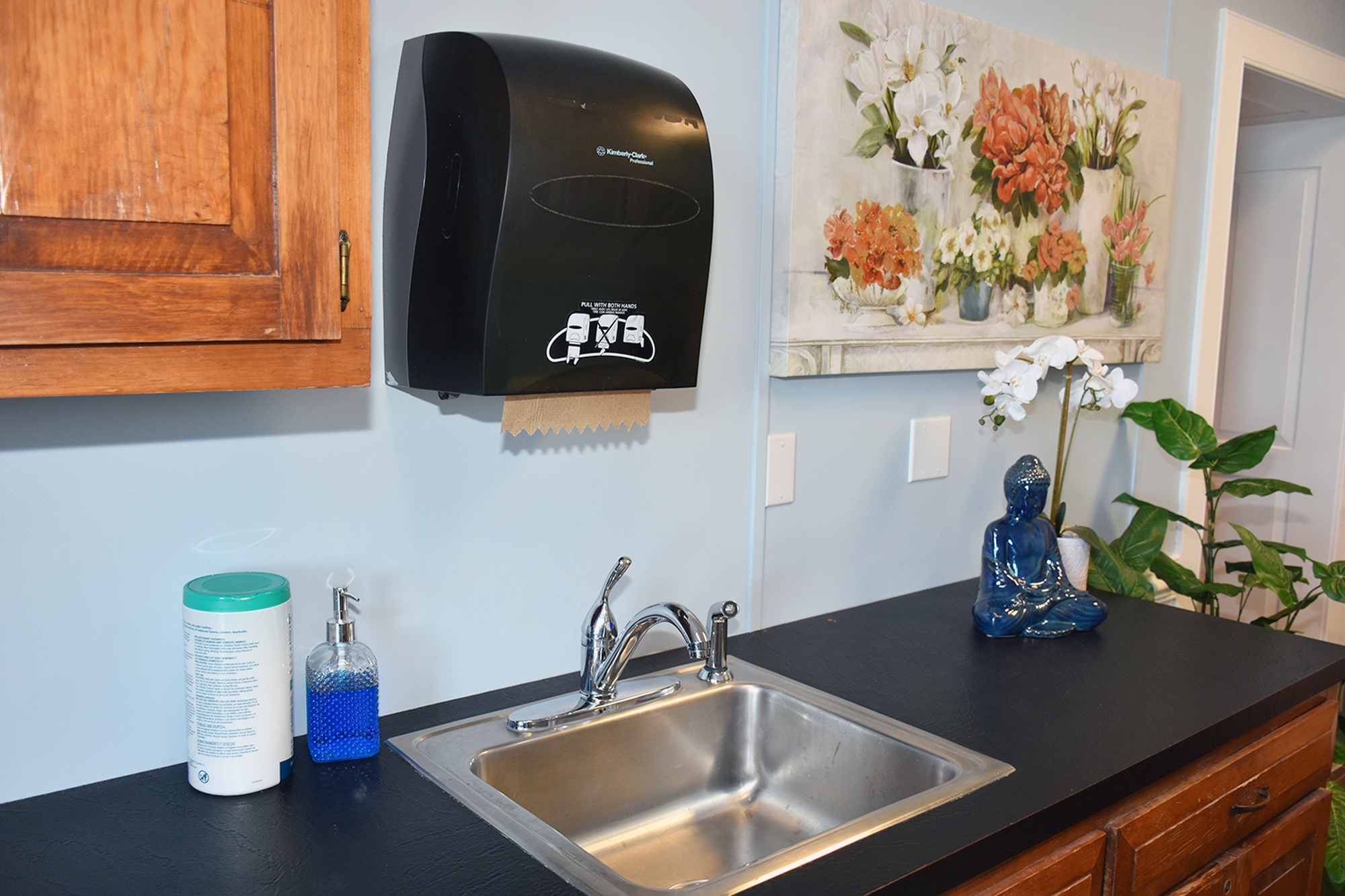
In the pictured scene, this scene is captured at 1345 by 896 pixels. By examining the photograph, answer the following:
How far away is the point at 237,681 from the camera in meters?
1.04

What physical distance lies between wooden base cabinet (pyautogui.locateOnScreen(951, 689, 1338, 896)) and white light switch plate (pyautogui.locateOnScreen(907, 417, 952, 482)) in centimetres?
68

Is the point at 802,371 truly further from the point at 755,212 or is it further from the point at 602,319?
the point at 602,319

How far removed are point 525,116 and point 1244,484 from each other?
1924 millimetres

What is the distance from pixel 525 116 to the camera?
1.07 m

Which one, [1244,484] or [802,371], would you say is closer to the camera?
[802,371]

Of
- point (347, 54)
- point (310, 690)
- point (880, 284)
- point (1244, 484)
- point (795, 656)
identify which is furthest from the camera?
point (1244, 484)

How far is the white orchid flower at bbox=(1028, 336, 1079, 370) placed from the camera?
184cm

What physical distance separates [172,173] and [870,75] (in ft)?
3.94

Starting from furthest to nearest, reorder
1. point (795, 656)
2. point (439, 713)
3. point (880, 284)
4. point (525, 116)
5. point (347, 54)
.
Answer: point (880, 284)
point (795, 656)
point (439, 713)
point (525, 116)
point (347, 54)

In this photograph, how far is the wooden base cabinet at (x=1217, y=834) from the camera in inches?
46.4

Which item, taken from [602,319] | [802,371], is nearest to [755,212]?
[802,371]

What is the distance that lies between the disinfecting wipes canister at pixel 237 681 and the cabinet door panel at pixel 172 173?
0.32 metres

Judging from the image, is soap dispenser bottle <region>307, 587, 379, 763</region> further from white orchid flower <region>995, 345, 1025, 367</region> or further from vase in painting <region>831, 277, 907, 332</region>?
white orchid flower <region>995, 345, 1025, 367</region>

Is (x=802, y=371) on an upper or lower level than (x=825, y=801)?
upper
